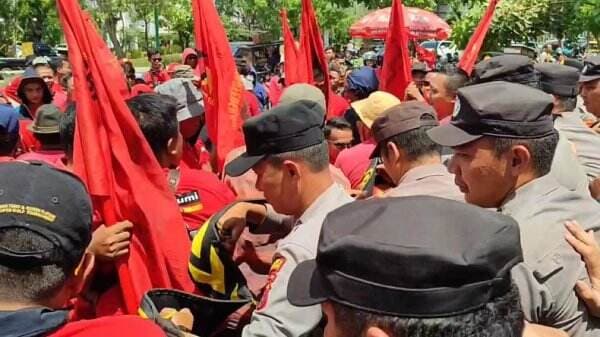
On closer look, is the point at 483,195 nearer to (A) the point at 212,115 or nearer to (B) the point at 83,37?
(B) the point at 83,37

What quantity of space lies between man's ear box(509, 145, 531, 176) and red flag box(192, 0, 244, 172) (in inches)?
92.5

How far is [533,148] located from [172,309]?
120 centimetres

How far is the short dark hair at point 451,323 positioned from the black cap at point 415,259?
11mm

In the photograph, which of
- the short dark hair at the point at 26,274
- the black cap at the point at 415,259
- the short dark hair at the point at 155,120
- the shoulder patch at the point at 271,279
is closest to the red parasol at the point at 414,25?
the short dark hair at the point at 155,120

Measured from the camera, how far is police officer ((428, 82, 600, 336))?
6.72 feet

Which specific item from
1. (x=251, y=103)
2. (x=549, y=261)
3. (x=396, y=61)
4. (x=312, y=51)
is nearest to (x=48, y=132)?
(x=312, y=51)

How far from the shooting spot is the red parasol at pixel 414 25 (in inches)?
738

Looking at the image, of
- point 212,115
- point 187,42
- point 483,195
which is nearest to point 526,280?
point 483,195

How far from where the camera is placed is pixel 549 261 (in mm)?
2008

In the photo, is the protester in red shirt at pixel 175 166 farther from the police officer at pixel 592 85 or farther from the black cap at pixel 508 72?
the police officer at pixel 592 85

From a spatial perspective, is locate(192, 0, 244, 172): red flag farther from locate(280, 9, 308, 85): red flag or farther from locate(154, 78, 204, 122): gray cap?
locate(280, 9, 308, 85): red flag

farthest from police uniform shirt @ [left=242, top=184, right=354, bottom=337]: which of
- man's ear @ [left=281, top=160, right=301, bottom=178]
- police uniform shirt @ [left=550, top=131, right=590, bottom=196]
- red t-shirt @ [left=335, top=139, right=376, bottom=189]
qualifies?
red t-shirt @ [left=335, top=139, right=376, bottom=189]

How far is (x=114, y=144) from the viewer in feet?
8.88

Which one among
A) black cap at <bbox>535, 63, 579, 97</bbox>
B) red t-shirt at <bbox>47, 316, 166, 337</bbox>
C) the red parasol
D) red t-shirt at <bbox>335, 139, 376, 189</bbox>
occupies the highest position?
black cap at <bbox>535, 63, 579, 97</bbox>
